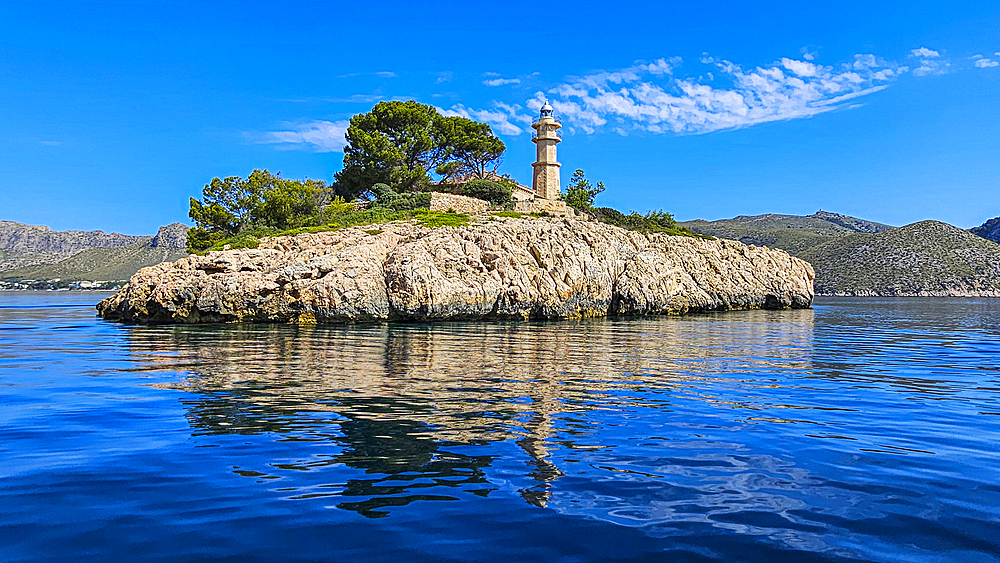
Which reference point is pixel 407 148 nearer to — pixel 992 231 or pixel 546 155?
pixel 546 155

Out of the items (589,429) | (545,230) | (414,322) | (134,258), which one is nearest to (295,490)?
(589,429)

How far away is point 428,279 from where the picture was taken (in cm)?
3956

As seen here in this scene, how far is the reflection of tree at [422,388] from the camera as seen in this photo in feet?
23.1

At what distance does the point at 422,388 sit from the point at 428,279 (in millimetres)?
27097

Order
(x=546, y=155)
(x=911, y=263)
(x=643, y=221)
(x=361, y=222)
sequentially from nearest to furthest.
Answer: (x=361, y=222)
(x=643, y=221)
(x=546, y=155)
(x=911, y=263)

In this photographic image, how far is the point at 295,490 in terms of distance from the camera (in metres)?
6.02

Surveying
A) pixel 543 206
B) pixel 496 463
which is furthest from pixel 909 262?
pixel 496 463

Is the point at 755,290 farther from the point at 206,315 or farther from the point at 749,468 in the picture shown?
the point at 749,468

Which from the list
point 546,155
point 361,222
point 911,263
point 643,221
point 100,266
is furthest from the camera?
point 100,266

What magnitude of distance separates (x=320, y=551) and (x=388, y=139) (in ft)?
231

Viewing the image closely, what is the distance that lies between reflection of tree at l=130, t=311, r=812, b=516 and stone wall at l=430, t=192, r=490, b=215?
131ft

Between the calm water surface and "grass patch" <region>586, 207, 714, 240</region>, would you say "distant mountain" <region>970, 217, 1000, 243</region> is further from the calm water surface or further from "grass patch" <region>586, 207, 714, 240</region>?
the calm water surface

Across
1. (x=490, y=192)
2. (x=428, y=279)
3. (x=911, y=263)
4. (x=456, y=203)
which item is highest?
(x=490, y=192)

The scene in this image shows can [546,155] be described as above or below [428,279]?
above
